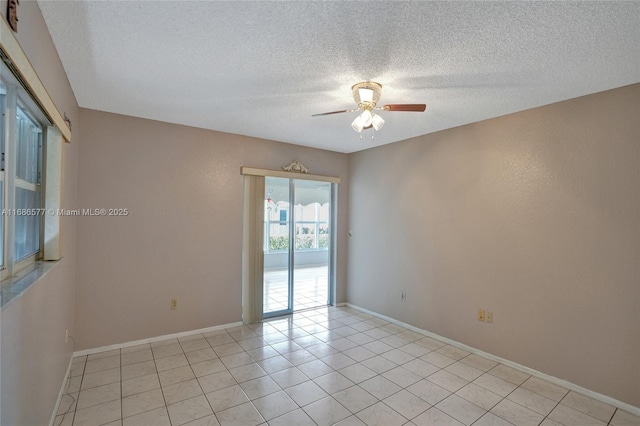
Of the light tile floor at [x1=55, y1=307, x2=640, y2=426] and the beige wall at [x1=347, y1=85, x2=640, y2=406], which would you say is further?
the beige wall at [x1=347, y1=85, x2=640, y2=406]

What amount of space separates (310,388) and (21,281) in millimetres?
2118

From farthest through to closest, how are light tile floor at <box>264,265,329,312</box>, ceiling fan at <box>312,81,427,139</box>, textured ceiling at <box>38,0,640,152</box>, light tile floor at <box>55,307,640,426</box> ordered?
light tile floor at <box>264,265,329,312</box>, ceiling fan at <box>312,81,427,139</box>, light tile floor at <box>55,307,640,426</box>, textured ceiling at <box>38,0,640,152</box>

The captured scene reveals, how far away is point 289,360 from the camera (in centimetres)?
311

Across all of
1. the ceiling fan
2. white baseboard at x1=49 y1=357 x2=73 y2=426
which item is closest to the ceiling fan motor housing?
the ceiling fan

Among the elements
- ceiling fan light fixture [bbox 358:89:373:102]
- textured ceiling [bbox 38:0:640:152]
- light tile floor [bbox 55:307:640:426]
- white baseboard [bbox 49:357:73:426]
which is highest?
textured ceiling [bbox 38:0:640:152]

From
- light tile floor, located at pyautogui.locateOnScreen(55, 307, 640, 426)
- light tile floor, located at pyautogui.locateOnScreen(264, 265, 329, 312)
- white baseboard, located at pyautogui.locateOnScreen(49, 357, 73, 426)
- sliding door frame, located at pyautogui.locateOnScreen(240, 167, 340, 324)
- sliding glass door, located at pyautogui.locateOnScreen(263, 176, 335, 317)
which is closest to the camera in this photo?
white baseboard, located at pyautogui.locateOnScreen(49, 357, 73, 426)

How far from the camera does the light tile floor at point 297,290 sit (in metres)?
4.88

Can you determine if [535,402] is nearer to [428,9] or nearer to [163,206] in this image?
[428,9]

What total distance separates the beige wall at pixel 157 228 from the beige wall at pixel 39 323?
1.26 feet

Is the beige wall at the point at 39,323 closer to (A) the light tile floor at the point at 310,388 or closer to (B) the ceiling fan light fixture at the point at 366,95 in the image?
(A) the light tile floor at the point at 310,388

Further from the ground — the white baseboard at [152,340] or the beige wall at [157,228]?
the beige wall at [157,228]

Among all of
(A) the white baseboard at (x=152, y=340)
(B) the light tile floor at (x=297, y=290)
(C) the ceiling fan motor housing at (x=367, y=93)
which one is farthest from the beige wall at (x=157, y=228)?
(C) the ceiling fan motor housing at (x=367, y=93)

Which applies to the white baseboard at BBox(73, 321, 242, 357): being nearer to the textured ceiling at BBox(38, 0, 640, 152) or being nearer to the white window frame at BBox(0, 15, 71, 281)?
the white window frame at BBox(0, 15, 71, 281)

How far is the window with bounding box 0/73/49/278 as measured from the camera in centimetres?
145
